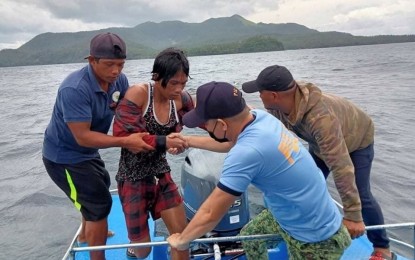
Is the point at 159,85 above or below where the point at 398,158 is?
above

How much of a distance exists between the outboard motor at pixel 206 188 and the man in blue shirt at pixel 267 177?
4.41ft

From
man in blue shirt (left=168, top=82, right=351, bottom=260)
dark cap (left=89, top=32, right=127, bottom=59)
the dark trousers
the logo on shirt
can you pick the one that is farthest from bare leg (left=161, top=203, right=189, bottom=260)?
the dark trousers

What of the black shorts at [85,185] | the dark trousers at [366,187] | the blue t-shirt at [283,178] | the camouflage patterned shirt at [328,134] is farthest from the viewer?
the dark trousers at [366,187]

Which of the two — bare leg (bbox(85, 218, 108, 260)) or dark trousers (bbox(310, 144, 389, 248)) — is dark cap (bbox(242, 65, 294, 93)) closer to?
dark trousers (bbox(310, 144, 389, 248))

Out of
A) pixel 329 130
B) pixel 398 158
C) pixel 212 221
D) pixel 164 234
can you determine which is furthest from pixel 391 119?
pixel 212 221

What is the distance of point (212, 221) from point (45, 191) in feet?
27.8

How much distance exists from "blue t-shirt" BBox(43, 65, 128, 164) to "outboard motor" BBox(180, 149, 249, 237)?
44.8 inches

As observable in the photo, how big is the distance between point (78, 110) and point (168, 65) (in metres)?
0.76

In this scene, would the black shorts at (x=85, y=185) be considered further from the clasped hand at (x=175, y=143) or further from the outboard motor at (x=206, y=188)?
the outboard motor at (x=206, y=188)

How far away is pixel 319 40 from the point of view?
163 metres

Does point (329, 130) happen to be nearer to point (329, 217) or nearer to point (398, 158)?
point (329, 217)

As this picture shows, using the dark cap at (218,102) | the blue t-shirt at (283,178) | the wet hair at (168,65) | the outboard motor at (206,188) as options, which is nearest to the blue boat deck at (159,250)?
the outboard motor at (206,188)

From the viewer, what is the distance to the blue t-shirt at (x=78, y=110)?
2.92 meters

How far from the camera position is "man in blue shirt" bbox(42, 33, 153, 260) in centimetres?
293
